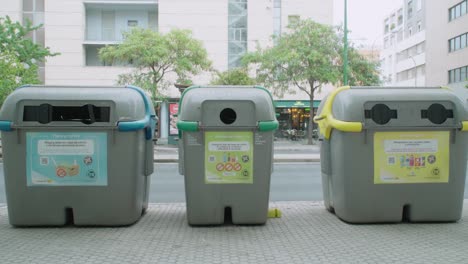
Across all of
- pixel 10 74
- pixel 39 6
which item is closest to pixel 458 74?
pixel 39 6

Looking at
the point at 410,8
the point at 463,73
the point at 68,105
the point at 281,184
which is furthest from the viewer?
the point at 410,8

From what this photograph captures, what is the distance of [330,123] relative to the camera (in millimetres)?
5508

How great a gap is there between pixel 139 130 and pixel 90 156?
61cm

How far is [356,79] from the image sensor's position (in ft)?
86.1

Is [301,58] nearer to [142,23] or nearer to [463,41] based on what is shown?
[142,23]

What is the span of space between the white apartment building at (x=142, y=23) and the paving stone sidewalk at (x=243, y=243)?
28.4 meters

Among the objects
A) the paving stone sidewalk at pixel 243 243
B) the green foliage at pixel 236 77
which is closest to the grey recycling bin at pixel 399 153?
the paving stone sidewalk at pixel 243 243

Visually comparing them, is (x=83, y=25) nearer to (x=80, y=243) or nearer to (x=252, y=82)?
(x=252, y=82)

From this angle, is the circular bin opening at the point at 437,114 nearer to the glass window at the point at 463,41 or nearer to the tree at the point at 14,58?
the tree at the point at 14,58

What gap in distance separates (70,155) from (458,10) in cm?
4318

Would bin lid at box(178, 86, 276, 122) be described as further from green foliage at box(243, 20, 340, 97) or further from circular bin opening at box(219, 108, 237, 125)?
green foliage at box(243, 20, 340, 97)

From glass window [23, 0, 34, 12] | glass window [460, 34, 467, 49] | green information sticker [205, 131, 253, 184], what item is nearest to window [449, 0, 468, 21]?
glass window [460, 34, 467, 49]

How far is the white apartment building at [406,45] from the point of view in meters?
55.7

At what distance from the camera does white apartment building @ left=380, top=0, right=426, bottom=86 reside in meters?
55.7
